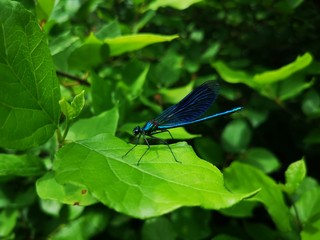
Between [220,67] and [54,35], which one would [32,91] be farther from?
[220,67]

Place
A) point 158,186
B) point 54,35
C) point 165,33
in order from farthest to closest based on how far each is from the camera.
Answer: point 165,33 → point 54,35 → point 158,186

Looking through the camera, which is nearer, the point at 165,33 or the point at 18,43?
the point at 18,43

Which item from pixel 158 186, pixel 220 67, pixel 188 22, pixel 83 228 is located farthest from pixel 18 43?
pixel 188 22

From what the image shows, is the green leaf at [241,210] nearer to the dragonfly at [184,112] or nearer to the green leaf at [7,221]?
the dragonfly at [184,112]

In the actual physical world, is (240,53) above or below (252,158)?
above

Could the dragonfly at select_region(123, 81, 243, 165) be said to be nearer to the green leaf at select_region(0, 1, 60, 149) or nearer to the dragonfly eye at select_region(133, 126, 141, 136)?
the dragonfly eye at select_region(133, 126, 141, 136)
